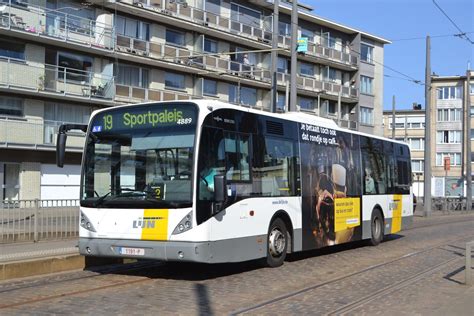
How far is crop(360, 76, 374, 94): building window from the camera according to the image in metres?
59.4

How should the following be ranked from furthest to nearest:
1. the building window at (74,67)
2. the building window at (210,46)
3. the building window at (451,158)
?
the building window at (451,158) < the building window at (210,46) < the building window at (74,67)

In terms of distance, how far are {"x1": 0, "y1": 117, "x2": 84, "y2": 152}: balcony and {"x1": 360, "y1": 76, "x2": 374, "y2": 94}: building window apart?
111 feet

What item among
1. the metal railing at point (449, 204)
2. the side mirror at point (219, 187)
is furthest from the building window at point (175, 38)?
the side mirror at point (219, 187)

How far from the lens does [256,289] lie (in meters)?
9.48

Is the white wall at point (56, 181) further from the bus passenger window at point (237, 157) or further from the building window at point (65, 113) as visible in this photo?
the bus passenger window at point (237, 157)

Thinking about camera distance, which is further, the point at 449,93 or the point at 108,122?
the point at 449,93

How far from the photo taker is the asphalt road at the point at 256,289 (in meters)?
7.98

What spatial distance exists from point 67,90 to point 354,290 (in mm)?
27535

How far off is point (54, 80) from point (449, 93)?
62.2 m

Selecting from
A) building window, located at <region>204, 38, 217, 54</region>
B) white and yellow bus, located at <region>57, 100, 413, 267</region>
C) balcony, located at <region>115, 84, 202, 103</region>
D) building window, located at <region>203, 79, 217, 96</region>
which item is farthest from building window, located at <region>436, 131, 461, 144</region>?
white and yellow bus, located at <region>57, 100, 413, 267</region>

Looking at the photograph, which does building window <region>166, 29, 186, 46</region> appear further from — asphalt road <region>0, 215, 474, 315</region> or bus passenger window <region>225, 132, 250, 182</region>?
bus passenger window <region>225, 132, 250, 182</region>

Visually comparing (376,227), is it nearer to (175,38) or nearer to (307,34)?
(175,38)

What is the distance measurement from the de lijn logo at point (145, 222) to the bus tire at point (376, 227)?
8408 millimetres

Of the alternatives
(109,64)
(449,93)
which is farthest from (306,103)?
(449,93)
